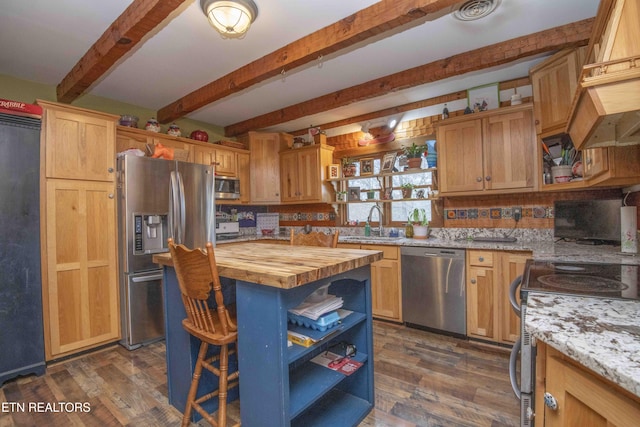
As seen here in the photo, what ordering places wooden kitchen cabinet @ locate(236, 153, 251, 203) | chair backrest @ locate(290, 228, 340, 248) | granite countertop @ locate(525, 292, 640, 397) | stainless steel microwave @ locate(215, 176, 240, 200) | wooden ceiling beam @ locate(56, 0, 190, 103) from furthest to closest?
wooden kitchen cabinet @ locate(236, 153, 251, 203)
stainless steel microwave @ locate(215, 176, 240, 200)
chair backrest @ locate(290, 228, 340, 248)
wooden ceiling beam @ locate(56, 0, 190, 103)
granite countertop @ locate(525, 292, 640, 397)

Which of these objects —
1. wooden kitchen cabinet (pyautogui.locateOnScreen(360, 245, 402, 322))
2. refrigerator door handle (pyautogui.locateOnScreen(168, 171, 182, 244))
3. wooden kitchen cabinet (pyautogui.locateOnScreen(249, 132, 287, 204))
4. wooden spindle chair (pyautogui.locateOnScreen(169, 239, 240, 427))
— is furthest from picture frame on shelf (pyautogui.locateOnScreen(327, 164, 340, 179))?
wooden spindle chair (pyautogui.locateOnScreen(169, 239, 240, 427))

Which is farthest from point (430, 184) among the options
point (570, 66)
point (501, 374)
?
point (501, 374)

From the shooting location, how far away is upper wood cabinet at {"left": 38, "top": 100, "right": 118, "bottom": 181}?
2396mm

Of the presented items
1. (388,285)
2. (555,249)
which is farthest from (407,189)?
(555,249)

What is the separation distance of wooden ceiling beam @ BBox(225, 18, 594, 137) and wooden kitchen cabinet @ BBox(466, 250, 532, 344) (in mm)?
1571

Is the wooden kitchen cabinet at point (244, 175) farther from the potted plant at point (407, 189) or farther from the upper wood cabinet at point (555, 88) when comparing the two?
the upper wood cabinet at point (555, 88)

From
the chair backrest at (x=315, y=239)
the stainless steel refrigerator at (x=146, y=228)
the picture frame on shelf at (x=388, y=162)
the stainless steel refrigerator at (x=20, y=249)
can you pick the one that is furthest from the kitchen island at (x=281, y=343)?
the picture frame on shelf at (x=388, y=162)

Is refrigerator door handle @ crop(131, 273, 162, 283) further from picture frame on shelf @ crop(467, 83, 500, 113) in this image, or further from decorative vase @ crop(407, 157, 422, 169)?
picture frame on shelf @ crop(467, 83, 500, 113)

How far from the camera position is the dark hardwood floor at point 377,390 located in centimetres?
171

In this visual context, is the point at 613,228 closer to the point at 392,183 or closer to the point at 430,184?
the point at 430,184

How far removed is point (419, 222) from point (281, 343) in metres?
2.72

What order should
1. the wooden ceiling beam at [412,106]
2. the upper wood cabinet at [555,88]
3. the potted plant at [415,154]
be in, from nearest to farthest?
the upper wood cabinet at [555,88], the wooden ceiling beam at [412,106], the potted plant at [415,154]

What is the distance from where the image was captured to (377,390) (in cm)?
196

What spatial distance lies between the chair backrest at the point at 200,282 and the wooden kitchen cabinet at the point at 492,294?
7.18 ft
